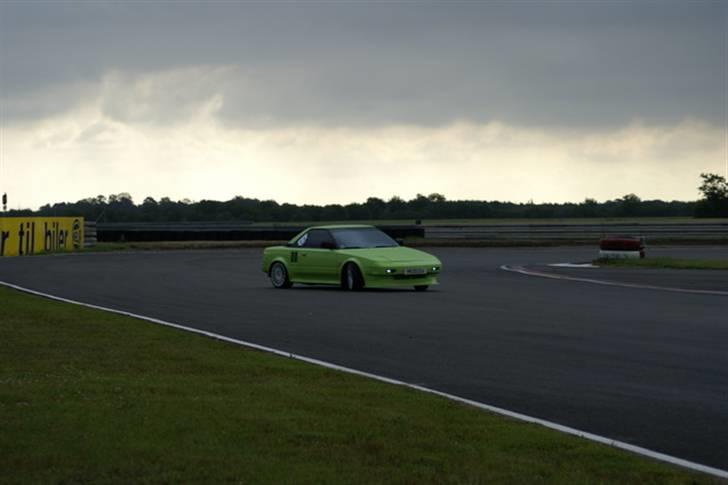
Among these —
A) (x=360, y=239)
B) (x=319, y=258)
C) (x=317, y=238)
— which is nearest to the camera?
(x=319, y=258)

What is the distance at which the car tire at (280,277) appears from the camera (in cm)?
2514

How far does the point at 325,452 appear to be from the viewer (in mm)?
6988

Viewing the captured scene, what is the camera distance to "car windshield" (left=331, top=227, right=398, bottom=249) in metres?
24.7

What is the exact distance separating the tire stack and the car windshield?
34.5ft

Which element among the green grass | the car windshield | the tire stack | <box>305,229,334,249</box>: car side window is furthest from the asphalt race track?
the tire stack

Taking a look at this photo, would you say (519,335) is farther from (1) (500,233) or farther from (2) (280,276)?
(1) (500,233)

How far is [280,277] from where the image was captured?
2525 centimetres

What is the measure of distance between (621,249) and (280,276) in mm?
12360

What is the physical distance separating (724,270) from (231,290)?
487 inches

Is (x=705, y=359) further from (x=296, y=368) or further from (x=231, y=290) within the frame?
(x=231, y=290)

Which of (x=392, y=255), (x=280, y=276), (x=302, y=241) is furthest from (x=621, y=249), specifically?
(x=280, y=276)

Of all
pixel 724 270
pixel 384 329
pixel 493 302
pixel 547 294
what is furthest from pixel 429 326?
pixel 724 270

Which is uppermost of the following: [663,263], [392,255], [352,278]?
[392,255]

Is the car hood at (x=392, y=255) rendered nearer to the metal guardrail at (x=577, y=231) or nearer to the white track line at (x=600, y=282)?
the white track line at (x=600, y=282)
